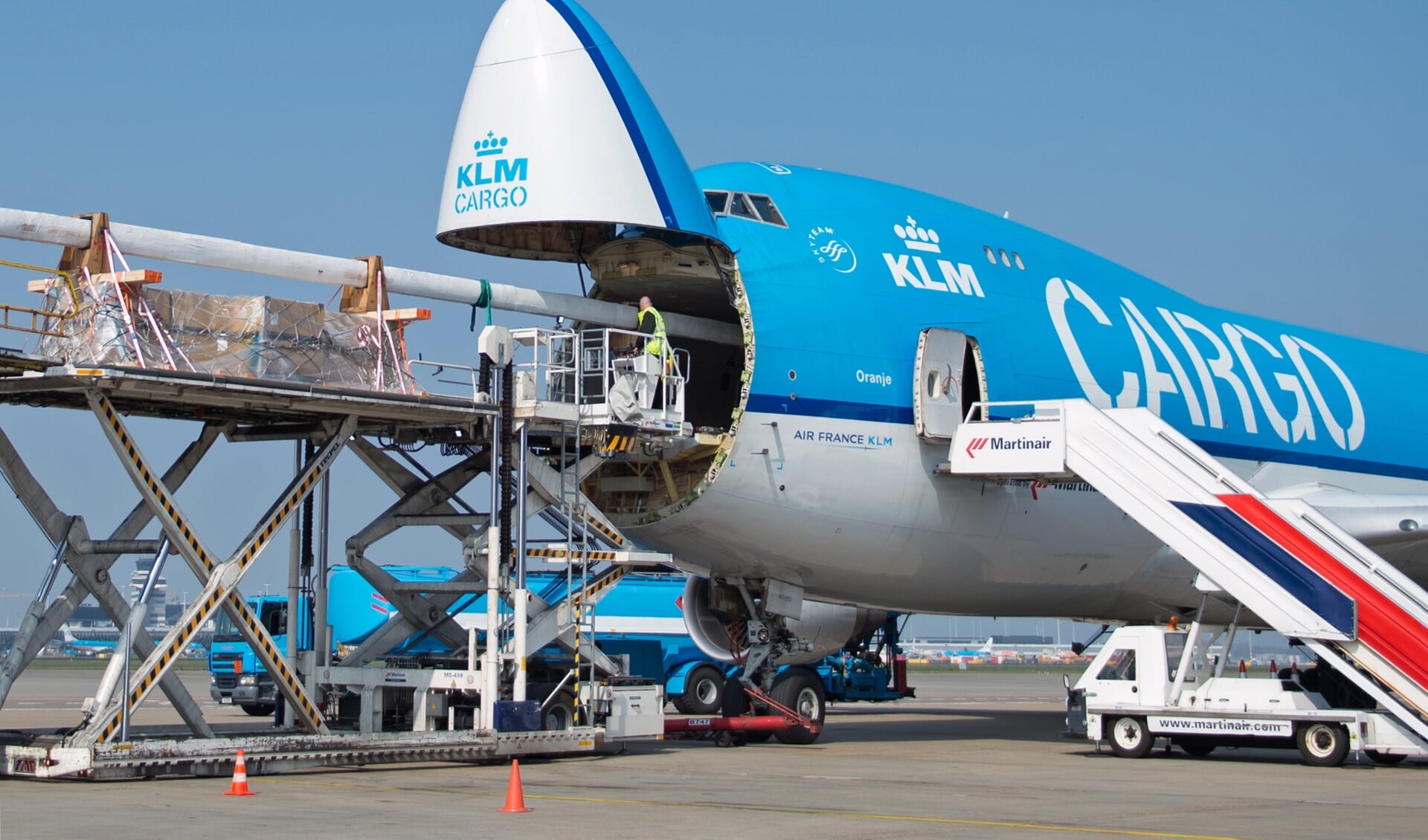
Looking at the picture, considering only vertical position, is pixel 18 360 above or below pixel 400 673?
above

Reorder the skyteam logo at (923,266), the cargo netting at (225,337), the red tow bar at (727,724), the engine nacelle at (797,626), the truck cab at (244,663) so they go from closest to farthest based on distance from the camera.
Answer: the cargo netting at (225,337) → the red tow bar at (727,724) → the skyteam logo at (923,266) → the engine nacelle at (797,626) → the truck cab at (244,663)

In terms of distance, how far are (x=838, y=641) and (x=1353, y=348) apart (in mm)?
11700

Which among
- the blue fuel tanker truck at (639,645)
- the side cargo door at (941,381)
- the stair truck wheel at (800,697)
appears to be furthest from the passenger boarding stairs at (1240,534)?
the blue fuel tanker truck at (639,645)

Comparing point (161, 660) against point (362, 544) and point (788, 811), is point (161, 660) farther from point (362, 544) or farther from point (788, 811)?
point (788, 811)

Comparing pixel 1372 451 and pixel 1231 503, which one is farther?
pixel 1372 451

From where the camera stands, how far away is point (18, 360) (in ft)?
50.1

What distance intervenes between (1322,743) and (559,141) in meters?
11.9

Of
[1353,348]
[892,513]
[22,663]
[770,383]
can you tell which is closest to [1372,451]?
[1353,348]

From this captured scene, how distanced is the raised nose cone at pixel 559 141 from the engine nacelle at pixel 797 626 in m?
6.00

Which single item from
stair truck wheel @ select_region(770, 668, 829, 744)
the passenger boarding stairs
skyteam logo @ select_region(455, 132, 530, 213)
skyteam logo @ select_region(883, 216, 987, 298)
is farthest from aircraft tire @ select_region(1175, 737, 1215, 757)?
skyteam logo @ select_region(455, 132, 530, 213)

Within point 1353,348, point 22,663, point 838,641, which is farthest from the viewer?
point 1353,348

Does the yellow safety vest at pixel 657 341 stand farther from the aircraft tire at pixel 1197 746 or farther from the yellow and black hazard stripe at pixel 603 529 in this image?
the aircraft tire at pixel 1197 746

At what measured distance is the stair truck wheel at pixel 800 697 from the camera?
2155 cm

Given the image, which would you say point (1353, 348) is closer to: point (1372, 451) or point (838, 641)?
point (1372, 451)
